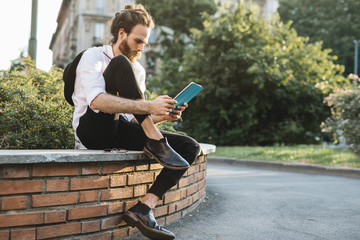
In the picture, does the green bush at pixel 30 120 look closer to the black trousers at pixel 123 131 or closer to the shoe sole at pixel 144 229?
the black trousers at pixel 123 131

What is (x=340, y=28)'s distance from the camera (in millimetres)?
33781

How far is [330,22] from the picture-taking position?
110 ft

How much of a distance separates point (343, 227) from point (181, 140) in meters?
1.62

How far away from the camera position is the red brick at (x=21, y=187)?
7.29 ft

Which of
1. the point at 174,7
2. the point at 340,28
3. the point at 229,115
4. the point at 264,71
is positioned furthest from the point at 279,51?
the point at 340,28

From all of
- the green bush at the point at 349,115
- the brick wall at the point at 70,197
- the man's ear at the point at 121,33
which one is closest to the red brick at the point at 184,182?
the brick wall at the point at 70,197

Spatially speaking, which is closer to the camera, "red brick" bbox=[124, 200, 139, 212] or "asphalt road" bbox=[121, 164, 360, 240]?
"red brick" bbox=[124, 200, 139, 212]

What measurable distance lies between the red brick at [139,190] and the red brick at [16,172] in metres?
0.86

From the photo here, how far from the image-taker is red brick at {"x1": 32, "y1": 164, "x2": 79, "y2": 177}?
2326mm

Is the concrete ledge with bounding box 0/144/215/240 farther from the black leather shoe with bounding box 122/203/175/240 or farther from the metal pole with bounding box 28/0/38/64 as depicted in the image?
the metal pole with bounding box 28/0/38/64

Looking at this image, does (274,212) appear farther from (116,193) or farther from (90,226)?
(90,226)

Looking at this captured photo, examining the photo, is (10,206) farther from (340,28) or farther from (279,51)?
(340,28)

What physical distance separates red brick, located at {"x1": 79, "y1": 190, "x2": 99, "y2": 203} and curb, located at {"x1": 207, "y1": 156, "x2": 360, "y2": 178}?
6.04m

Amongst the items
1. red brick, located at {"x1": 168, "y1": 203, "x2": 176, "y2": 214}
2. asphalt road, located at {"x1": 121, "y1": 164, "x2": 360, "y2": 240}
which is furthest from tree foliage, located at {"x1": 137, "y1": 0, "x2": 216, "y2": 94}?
red brick, located at {"x1": 168, "y1": 203, "x2": 176, "y2": 214}
